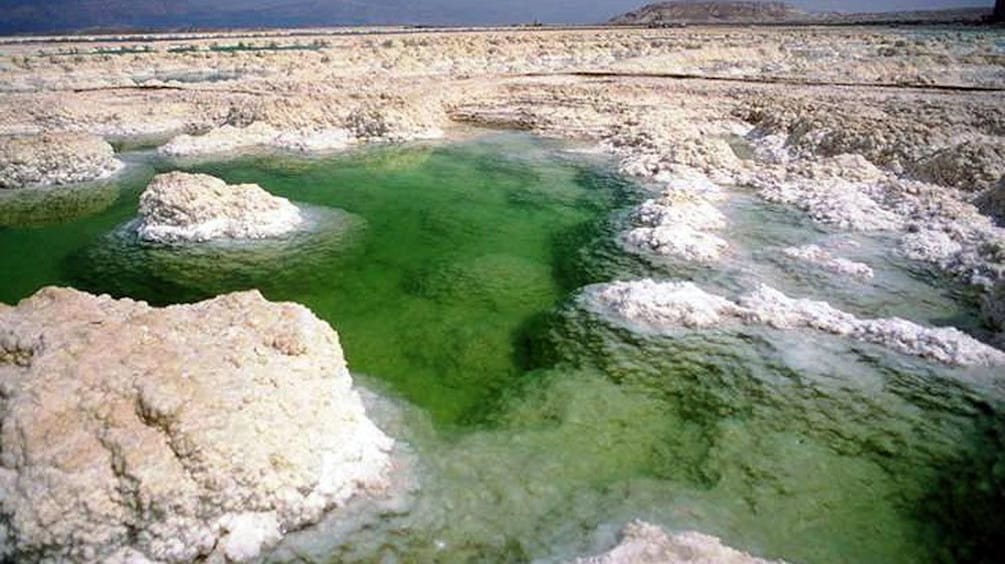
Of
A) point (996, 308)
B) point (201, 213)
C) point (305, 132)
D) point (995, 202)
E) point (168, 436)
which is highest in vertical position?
point (995, 202)

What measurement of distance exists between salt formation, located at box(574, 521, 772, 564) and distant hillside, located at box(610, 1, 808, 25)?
465 feet

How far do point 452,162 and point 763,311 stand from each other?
10.3 meters

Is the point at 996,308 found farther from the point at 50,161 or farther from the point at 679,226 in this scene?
the point at 50,161

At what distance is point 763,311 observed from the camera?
7730 millimetres

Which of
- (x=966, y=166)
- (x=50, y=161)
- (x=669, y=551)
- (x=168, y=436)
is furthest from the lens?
(x=50, y=161)

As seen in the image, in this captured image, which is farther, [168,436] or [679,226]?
[679,226]

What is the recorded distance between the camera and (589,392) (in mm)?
6648

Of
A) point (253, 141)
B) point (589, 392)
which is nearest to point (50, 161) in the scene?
point (253, 141)

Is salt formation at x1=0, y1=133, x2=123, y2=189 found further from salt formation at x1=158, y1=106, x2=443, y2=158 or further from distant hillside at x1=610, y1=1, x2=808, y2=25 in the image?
distant hillside at x1=610, y1=1, x2=808, y2=25

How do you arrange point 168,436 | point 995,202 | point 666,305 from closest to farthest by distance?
point 168,436
point 666,305
point 995,202

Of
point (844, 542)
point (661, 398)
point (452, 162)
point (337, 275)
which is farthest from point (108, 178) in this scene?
point (844, 542)

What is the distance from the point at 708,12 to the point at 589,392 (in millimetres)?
160559

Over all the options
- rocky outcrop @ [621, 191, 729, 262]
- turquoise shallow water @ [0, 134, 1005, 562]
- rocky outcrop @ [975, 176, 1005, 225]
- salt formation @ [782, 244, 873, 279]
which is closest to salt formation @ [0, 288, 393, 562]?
turquoise shallow water @ [0, 134, 1005, 562]

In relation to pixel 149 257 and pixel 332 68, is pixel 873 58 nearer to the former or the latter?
pixel 332 68
